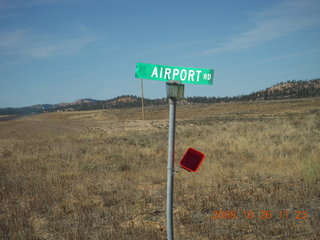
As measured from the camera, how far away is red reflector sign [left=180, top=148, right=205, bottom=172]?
3336 mm

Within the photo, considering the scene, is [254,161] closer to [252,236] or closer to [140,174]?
[140,174]

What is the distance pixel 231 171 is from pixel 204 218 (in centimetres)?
348

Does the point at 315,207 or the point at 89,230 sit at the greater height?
the point at 315,207

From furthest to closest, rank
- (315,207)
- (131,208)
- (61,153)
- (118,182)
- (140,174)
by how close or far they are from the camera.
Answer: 1. (61,153)
2. (140,174)
3. (118,182)
4. (131,208)
5. (315,207)

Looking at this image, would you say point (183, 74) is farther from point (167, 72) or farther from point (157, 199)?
point (157, 199)

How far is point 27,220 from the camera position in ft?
17.5

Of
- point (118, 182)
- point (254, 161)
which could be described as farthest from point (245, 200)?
point (254, 161)

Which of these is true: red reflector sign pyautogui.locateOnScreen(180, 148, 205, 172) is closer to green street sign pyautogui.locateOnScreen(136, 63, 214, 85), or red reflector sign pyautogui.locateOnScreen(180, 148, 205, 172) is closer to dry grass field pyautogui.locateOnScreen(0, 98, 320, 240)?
green street sign pyautogui.locateOnScreen(136, 63, 214, 85)

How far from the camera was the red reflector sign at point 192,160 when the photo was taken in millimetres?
3336

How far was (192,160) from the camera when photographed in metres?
3.36
